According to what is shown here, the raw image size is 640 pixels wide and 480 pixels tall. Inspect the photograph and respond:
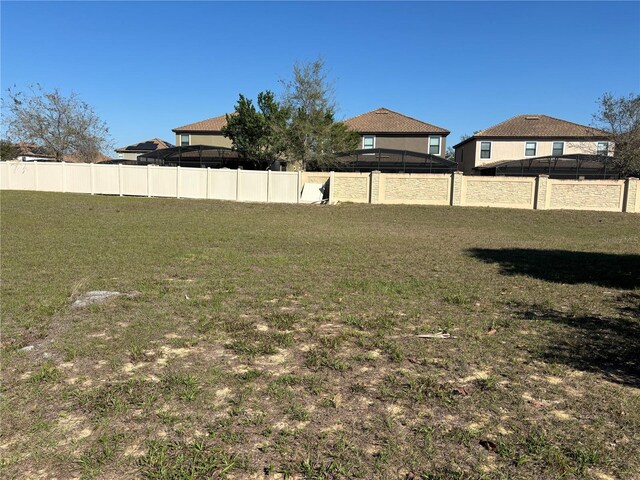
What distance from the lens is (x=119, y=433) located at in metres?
2.82

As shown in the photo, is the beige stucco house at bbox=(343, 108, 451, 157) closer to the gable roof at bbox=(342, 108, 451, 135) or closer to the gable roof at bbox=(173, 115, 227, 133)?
the gable roof at bbox=(342, 108, 451, 135)

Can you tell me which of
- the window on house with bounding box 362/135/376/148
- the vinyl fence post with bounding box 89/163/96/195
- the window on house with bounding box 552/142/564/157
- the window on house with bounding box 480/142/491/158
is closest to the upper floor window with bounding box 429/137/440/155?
the window on house with bounding box 480/142/491/158

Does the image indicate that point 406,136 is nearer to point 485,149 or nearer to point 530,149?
point 485,149

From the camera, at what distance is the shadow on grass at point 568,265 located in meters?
7.85

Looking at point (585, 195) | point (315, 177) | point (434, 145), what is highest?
point (434, 145)

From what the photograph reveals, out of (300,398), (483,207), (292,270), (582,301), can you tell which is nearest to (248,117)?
(483,207)

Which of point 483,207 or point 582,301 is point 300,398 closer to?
point 582,301

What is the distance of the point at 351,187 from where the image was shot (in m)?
24.9

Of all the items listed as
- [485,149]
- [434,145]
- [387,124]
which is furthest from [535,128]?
[387,124]

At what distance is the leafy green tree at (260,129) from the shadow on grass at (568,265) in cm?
2149

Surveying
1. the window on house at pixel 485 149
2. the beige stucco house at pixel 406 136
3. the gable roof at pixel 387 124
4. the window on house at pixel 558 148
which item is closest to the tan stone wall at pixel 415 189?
the beige stucco house at pixel 406 136

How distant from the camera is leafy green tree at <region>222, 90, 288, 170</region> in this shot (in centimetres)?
3050

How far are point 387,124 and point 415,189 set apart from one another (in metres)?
18.8

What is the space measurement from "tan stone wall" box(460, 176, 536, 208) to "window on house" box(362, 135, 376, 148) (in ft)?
58.5
